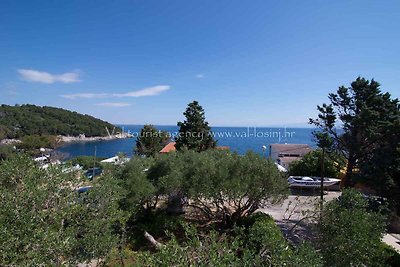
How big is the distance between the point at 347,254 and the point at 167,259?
528 centimetres

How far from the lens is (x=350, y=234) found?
720 cm

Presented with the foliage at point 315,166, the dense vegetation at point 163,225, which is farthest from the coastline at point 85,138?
the dense vegetation at point 163,225

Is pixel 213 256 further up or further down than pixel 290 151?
further up

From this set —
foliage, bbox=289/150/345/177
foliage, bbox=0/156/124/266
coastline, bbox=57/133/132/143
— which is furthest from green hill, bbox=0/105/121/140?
foliage, bbox=0/156/124/266

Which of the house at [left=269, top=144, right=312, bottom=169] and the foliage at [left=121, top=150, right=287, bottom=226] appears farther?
the house at [left=269, top=144, right=312, bottom=169]

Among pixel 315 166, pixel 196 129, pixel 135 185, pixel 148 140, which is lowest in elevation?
pixel 315 166

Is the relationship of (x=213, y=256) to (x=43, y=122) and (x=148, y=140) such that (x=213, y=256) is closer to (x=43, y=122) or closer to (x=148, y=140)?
(x=148, y=140)

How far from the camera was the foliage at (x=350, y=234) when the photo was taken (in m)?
6.91

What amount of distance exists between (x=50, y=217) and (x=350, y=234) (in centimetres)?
788

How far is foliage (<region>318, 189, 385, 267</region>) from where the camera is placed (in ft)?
22.7

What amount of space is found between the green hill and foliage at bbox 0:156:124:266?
7519 cm

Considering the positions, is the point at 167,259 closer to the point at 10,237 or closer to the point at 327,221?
the point at 10,237

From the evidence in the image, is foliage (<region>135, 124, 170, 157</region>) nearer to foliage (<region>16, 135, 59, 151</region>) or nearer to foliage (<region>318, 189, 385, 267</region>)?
foliage (<region>16, 135, 59, 151</region>)

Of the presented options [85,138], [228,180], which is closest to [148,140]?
[228,180]
